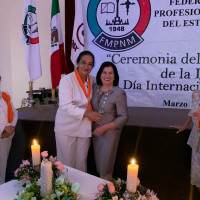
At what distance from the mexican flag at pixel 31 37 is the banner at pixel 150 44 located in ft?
2.23

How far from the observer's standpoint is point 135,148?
208cm

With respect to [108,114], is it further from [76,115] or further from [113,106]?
[76,115]

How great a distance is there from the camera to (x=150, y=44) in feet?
8.92

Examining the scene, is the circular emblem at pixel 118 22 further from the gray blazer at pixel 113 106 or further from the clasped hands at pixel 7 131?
the clasped hands at pixel 7 131

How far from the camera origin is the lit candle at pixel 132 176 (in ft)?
3.00

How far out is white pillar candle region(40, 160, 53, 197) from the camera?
39.9 inches

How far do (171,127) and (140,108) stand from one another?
907 mm

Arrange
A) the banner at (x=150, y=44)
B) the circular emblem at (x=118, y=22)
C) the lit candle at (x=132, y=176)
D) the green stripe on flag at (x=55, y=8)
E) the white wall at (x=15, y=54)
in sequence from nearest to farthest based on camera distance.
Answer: the lit candle at (x=132, y=176) → the banner at (x=150, y=44) → the circular emblem at (x=118, y=22) → the green stripe on flag at (x=55, y=8) → the white wall at (x=15, y=54)

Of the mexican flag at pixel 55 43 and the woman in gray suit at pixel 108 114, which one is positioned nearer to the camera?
the woman in gray suit at pixel 108 114

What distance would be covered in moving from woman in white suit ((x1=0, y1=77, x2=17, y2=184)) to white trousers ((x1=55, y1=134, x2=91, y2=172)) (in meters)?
0.43

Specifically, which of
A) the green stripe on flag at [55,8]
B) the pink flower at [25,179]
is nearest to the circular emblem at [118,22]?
the green stripe on flag at [55,8]

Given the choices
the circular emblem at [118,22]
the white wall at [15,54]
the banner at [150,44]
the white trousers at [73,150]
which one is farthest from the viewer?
the white wall at [15,54]

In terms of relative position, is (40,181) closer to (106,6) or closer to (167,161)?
(167,161)

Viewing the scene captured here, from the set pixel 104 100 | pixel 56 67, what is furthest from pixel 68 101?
pixel 56 67
